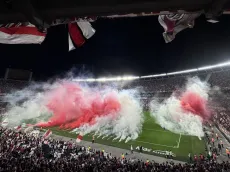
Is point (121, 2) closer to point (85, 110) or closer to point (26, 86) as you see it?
point (85, 110)

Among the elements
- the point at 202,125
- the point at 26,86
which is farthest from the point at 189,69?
the point at 26,86

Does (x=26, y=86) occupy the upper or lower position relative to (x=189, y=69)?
lower

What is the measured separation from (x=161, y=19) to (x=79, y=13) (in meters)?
2.46

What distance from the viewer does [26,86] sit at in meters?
66.8

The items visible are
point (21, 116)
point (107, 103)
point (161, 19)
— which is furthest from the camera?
point (21, 116)

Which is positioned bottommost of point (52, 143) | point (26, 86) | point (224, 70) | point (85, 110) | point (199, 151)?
point (52, 143)

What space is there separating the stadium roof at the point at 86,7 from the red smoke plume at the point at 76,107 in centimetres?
3084

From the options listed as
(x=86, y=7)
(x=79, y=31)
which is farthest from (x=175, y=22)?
(x=79, y=31)

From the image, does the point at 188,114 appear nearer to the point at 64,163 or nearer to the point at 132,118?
the point at 132,118

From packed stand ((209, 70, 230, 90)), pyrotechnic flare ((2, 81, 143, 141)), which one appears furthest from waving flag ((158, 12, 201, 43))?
packed stand ((209, 70, 230, 90))

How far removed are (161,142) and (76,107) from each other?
1710 centimetres

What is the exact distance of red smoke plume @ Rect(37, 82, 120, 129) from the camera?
35281mm

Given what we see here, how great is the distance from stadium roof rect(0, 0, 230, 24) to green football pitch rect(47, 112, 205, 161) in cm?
2291

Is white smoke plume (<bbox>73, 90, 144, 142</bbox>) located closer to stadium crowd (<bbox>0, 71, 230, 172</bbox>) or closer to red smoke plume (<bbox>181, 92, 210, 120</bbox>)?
stadium crowd (<bbox>0, 71, 230, 172</bbox>)
